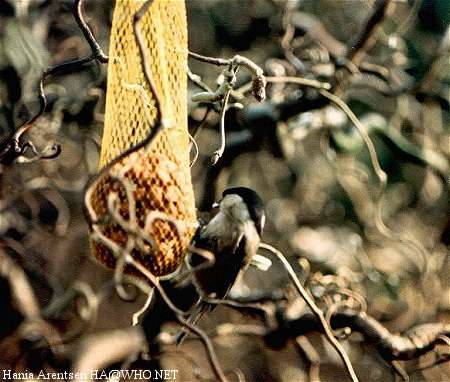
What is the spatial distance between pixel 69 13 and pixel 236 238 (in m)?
1.43

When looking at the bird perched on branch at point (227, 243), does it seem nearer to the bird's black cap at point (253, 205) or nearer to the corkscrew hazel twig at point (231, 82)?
the bird's black cap at point (253, 205)

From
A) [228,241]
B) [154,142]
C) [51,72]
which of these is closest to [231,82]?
[154,142]

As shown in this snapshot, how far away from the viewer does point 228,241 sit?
186 centimetres

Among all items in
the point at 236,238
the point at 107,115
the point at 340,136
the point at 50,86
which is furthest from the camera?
the point at 340,136

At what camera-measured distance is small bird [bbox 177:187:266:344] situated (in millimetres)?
1847

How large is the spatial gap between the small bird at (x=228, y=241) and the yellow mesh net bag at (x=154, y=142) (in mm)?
233

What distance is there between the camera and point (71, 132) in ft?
8.98

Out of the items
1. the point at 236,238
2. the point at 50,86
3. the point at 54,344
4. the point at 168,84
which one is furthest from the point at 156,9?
the point at 50,86

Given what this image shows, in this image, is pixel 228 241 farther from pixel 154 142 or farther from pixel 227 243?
pixel 154 142

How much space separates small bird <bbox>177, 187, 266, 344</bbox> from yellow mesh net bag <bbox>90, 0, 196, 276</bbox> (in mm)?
233

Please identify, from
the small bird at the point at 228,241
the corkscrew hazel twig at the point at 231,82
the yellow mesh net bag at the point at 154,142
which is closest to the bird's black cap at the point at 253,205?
the small bird at the point at 228,241

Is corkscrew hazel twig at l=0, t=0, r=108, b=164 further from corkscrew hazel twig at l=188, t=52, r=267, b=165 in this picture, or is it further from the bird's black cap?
the bird's black cap

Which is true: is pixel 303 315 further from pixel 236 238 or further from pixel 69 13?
pixel 69 13

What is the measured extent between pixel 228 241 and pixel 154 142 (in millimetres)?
420
